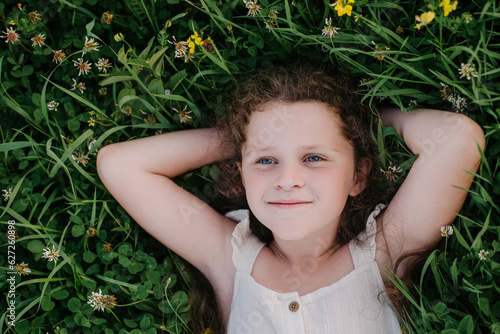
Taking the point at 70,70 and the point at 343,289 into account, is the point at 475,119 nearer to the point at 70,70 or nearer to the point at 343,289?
the point at 343,289

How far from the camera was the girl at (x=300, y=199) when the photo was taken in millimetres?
1996

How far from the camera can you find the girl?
1996 millimetres

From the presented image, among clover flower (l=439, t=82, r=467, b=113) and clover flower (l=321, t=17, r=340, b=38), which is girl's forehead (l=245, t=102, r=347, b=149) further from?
clover flower (l=439, t=82, r=467, b=113)

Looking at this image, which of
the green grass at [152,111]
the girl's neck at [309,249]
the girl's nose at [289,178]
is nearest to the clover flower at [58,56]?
the green grass at [152,111]

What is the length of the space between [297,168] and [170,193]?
0.61 meters

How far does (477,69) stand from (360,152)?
56 cm

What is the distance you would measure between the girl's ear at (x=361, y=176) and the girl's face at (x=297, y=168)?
0.06 metres

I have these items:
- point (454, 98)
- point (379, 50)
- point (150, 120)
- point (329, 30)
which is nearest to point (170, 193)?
point (150, 120)

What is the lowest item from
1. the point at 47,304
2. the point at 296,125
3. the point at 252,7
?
the point at 47,304

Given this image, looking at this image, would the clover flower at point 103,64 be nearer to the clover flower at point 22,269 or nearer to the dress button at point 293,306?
the clover flower at point 22,269

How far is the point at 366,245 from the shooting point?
2182 mm

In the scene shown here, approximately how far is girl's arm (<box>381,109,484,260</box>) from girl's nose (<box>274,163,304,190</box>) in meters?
0.42

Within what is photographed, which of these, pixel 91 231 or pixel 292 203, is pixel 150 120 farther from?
pixel 292 203

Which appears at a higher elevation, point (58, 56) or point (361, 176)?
point (58, 56)
